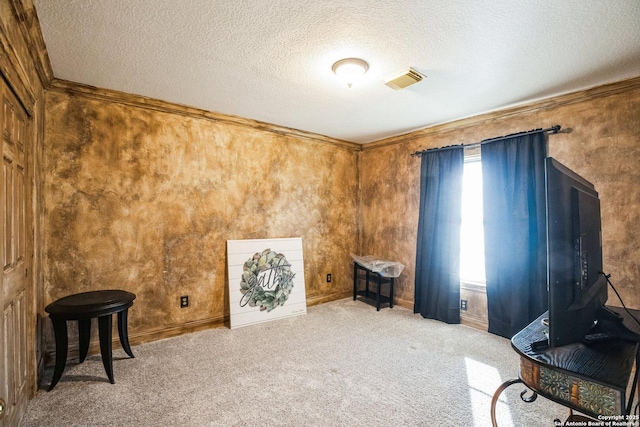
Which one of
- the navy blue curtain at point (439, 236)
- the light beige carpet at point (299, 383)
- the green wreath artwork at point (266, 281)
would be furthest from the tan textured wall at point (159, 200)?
the navy blue curtain at point (439, 236)

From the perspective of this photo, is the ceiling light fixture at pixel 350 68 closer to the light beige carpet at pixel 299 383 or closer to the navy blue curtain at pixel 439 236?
the navy blue curtain at pixel 439 236

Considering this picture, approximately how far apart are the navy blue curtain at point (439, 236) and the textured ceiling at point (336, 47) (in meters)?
0.88

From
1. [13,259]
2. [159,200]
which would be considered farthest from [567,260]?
[159,200]

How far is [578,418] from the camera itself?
1.62 meters

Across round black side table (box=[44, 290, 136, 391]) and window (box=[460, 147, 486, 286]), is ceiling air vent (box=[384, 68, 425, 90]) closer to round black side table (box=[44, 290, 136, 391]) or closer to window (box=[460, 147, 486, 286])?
window (box=[460, 147, 486, 286])

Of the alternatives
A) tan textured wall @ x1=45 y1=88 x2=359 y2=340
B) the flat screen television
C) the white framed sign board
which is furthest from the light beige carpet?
the flat screen television

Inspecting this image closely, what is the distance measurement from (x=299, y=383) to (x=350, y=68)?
244cm

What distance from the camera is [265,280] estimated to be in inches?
148

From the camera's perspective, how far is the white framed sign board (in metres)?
3.55

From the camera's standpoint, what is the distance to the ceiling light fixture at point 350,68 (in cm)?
223

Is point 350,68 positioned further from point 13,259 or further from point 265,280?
point 265,280

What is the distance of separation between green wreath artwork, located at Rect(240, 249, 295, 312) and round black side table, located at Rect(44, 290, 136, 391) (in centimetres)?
131

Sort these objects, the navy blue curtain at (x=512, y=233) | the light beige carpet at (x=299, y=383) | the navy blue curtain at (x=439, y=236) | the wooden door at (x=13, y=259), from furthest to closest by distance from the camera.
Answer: the navy blue curtain at (x=439, y=236) → the navy blue curtain at (x=512, y=233) → the light beige carpet at (x=299, y=383) → the wooden door at (x=13, y=259)

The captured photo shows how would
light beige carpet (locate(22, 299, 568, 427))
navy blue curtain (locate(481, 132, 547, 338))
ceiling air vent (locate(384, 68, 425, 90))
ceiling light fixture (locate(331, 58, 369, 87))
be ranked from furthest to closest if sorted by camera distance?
navy blue curtain (locate(481, 132, 547, 338))
ceiling air vent (locate(384, 68, 425, 90))
ceiling light fixture (locate(331, 58, 369, 87))
light beige carpet (locate(22, 299, 568, 427))
